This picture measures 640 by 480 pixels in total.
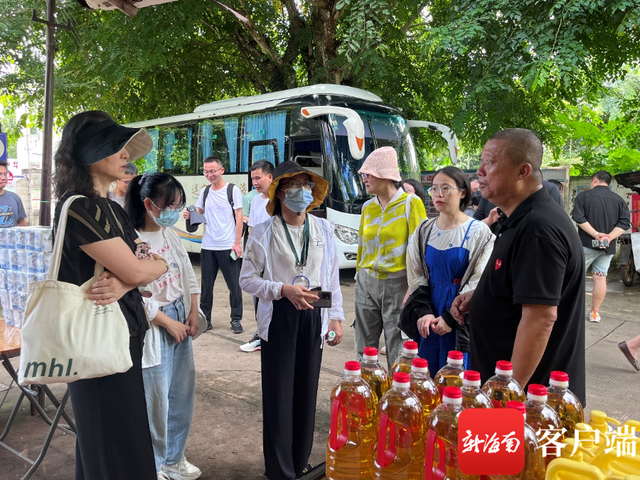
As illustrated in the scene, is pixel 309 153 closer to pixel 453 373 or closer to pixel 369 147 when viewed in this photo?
pixel 369 147

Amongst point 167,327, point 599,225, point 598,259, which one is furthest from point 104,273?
point 599,225

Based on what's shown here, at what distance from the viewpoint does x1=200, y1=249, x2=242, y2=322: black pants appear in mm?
6316

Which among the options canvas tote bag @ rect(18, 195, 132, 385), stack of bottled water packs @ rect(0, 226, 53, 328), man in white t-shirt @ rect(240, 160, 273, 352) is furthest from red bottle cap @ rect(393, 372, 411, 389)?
man in white t-shirt @ rect(240, 160, 273, 352)

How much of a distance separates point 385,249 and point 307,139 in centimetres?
623

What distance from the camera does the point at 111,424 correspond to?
80.5 inches

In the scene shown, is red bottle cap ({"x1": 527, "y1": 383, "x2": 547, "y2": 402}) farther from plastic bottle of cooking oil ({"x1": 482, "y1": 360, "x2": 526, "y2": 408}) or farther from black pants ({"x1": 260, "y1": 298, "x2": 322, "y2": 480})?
black pants ({"x1": 260, "y1": 298, "x2": 322, "y2": 480})

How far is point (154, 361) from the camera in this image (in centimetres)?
273

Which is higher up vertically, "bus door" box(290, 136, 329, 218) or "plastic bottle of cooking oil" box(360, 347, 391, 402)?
"bus door" box(290, 136, 329, 218)

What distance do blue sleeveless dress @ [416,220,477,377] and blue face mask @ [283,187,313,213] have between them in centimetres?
93

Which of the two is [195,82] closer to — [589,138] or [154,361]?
[589,138]

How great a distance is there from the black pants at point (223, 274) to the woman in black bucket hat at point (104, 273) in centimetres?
416

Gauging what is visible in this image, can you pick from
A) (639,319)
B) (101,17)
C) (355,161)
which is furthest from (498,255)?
(101,17)

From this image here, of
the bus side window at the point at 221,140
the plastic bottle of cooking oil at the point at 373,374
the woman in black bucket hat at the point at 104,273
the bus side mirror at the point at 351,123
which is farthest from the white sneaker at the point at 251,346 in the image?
the bus side window at the point at 221,140

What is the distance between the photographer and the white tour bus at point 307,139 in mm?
9195
